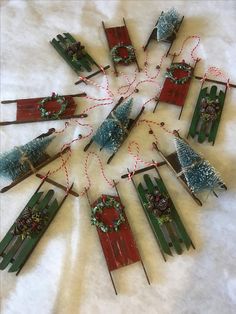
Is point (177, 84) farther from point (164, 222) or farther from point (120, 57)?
point (164, 222)

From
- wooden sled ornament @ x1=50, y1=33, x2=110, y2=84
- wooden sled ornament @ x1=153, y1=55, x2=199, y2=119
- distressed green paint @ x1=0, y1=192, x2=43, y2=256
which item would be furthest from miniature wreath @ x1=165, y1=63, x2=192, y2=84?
distressed green paint @ x1=0, y1=192, x2=43, y2=256

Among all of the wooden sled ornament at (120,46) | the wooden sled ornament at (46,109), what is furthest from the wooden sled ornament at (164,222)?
the wooden sled ornament at (120,46)

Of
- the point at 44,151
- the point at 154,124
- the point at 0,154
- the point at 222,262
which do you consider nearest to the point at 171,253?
the point at 222,262

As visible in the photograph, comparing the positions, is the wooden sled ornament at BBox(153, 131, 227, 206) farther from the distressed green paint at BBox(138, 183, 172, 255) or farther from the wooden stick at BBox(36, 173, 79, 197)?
the wooden stick at BBox(36, 173, 79, 197)

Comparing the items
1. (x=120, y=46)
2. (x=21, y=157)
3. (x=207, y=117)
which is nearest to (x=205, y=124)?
(x=207, y=117)

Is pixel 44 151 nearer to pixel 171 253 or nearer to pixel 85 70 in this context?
pixel 85 70

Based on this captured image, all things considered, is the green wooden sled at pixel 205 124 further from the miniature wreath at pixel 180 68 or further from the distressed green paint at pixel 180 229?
the distressed green paint at pixel 180 229
